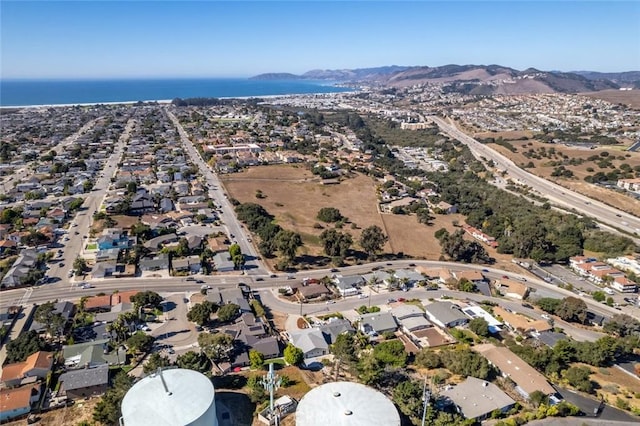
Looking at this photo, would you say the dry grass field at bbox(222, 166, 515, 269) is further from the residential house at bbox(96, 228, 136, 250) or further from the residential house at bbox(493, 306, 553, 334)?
the residential house at bbox(96, 228, 136, 250)

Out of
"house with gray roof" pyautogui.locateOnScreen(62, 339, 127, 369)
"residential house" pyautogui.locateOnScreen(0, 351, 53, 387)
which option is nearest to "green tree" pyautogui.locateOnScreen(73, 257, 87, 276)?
"house with gray roof" pyautogui.locateOnScreen(62, 339, 127, 369)

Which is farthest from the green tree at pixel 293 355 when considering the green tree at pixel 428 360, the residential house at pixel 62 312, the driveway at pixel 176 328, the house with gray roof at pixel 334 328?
the residential house at pixel 62 312

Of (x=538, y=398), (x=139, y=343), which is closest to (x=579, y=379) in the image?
(x=538, y=398)

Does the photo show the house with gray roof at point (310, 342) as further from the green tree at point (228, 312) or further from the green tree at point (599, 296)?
the green tree at point (599, 296)

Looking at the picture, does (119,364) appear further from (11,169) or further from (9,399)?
(11,169)

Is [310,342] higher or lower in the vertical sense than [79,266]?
lower

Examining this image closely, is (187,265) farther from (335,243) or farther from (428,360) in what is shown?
(428,360)

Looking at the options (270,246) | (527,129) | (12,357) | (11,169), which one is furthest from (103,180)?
(527,129)
